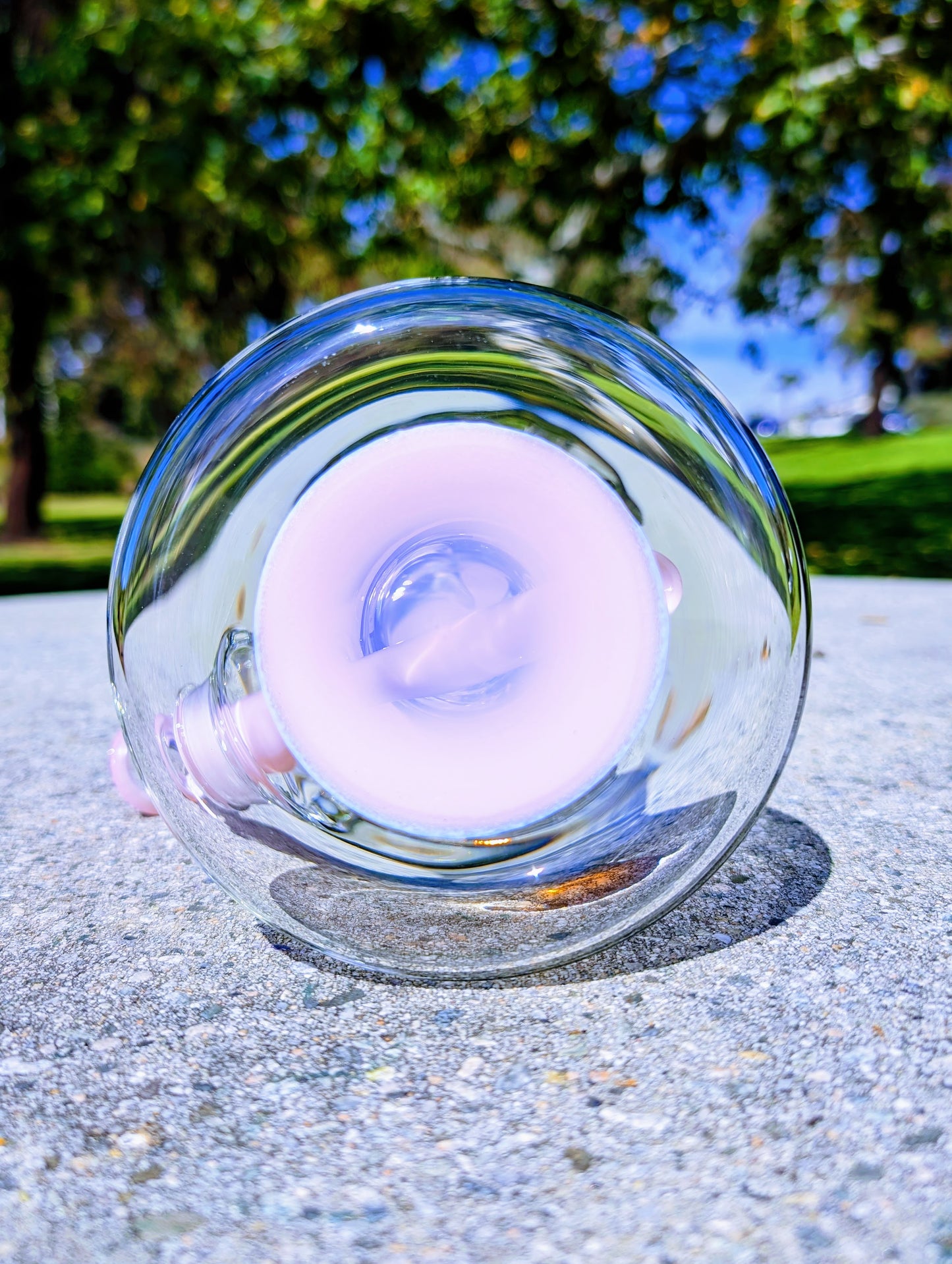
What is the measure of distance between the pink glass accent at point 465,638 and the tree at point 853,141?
6.17m

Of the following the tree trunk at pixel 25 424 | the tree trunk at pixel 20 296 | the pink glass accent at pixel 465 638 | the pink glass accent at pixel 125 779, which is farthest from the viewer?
the tree trunk at pixel 25 424

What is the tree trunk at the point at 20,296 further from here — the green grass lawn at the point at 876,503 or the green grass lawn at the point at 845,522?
the green grass lawn at the point at 876,503

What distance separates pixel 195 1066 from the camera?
165cm

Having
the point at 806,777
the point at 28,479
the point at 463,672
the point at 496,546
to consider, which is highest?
the point at 496,546

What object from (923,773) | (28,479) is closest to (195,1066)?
(923,773)

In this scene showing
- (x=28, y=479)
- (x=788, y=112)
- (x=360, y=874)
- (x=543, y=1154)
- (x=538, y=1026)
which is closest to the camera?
(x=543, y=1154)

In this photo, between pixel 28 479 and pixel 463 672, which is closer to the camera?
pixel 463 672

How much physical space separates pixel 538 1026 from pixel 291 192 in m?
8.72

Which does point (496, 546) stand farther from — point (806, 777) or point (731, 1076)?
point (806, 777)

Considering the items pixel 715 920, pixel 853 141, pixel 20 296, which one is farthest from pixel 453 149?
pixel 715 920

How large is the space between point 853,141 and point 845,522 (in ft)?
19.5

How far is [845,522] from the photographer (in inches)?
531

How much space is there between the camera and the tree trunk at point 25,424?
13555 millimetres

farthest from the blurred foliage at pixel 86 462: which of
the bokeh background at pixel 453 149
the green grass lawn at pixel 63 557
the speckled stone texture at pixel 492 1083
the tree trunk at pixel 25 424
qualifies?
the speckled stone texture at pixel 492 1083
